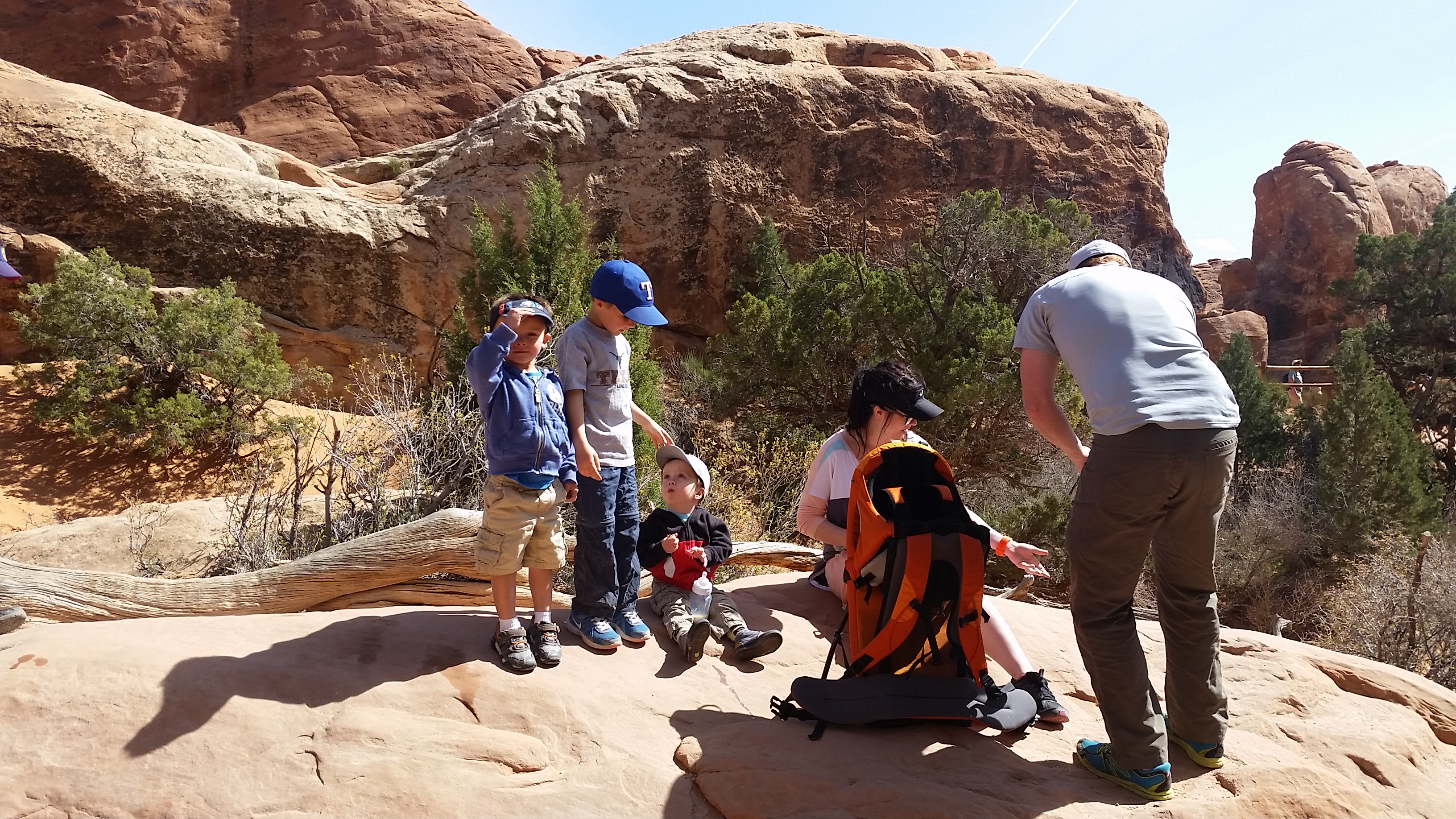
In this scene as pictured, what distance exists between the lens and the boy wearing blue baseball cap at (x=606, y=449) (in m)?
3.08

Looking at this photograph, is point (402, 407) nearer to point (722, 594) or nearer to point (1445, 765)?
point (722, 594)

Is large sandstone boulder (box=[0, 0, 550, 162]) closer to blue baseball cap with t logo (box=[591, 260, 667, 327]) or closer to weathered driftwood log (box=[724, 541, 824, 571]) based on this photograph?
weathered driftwood log (box=[724, 541, 824, 571])

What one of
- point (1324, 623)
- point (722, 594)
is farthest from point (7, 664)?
point (1324, 623)

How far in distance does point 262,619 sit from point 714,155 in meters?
13.6

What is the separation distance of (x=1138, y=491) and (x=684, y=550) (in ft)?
5.74

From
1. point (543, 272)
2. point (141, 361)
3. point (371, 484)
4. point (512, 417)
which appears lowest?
point (141, 361)

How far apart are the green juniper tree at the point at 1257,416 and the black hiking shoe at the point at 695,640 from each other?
1650cm

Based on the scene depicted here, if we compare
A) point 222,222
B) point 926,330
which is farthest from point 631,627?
point 222,222

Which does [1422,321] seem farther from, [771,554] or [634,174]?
[771,554]

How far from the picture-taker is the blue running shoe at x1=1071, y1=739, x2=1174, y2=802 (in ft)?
7.18

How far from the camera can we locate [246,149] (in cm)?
1382

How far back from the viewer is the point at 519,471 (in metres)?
2.90

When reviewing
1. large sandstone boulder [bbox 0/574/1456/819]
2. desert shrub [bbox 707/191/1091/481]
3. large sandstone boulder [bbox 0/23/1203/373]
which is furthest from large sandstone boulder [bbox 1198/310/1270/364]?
large sandstone boulder [bbox 0/574/1456/819]

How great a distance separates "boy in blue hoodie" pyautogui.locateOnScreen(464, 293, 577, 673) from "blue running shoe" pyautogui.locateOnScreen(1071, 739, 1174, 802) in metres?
1.74
